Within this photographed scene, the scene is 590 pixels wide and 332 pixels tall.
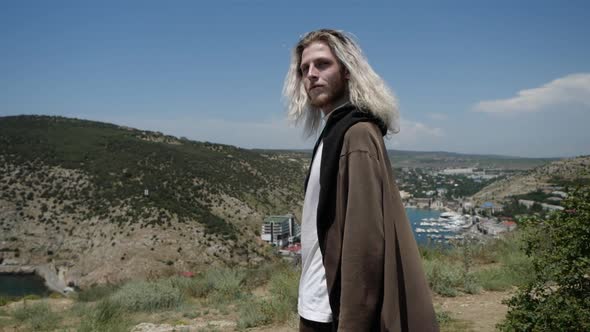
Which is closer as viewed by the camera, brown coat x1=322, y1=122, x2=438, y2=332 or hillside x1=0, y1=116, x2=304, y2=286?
brown coat x1=322, y1=122, x2=438, y2=332

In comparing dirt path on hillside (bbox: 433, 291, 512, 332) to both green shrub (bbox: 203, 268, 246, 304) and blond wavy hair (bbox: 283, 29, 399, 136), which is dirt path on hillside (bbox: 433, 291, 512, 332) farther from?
blond wavy hair (bbox: 283, 29, 399, 136)

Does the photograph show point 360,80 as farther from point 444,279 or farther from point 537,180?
point 537,180

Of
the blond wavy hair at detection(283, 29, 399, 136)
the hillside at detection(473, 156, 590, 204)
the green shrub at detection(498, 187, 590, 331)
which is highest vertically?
the blond wavy hair at detection(283, 29, 399, 136)

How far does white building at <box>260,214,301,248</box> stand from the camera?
106ft

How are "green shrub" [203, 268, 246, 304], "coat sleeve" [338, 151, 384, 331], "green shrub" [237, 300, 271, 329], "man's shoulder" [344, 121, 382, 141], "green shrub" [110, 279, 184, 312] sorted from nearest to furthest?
"coat sleeve" [338, 151, 384, 331] < "man's shoulder" [344, 121, 382, 141] < "green shrub" [237, 300, 271, 329] < "green shrub" [110, 279, 184, 312] < "green shrub" [203, 268, 246, 304]

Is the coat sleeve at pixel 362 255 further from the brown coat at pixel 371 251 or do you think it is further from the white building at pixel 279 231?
the white building at pixel 279 231

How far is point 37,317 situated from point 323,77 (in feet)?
20.6

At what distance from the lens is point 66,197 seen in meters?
34.4

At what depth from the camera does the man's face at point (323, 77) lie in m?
1.50

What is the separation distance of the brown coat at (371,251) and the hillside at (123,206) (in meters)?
20.9

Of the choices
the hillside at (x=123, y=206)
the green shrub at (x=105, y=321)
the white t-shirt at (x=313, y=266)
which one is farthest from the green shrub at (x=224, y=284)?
the hillside at (x=123, y=206)

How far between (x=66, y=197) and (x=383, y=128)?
38.7m

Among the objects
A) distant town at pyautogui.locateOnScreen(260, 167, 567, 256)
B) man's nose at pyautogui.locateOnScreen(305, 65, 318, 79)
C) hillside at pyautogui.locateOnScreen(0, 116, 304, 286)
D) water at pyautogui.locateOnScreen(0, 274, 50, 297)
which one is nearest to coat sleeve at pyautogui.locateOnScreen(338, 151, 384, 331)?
man's nose at pyautogui.locateOnScreen(305, 65, 318, 79)

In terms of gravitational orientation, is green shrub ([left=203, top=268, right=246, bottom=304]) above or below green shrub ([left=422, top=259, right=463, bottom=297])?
below
